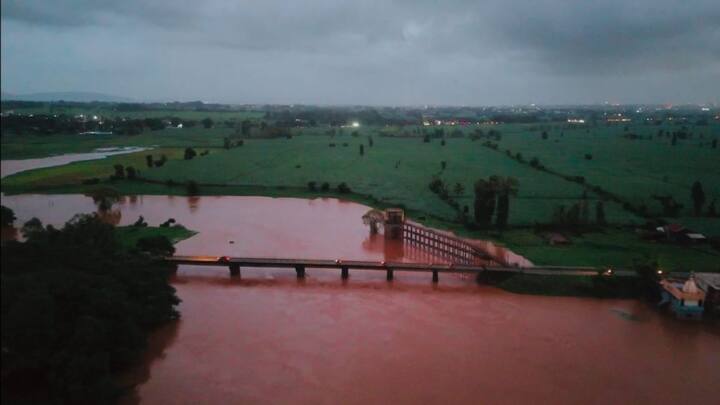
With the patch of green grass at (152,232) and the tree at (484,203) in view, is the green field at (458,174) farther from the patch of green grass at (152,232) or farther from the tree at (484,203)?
the patch of green grass at (152,232)

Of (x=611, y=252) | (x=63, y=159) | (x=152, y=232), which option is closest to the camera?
(x=611, y=252)

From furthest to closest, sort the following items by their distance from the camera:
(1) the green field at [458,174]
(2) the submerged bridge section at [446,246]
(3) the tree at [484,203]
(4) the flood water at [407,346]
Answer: (3) the tree at [484,203]
(1) the green field at [458,174]
(2) the submerged bridge section at [446,246]
(4) the flood water at [407,346]

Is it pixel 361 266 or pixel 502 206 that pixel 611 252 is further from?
pixel 361 266

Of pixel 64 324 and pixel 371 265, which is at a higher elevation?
pixel 64 324

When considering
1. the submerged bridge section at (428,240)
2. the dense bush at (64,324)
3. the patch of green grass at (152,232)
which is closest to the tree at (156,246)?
the patch of green grass at (152,232)

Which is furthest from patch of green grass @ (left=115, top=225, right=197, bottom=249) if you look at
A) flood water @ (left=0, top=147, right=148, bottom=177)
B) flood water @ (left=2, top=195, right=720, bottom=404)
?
flood water @ (left=0, top=147, right=148, bottom=177)

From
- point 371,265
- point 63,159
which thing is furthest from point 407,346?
point 63,159
